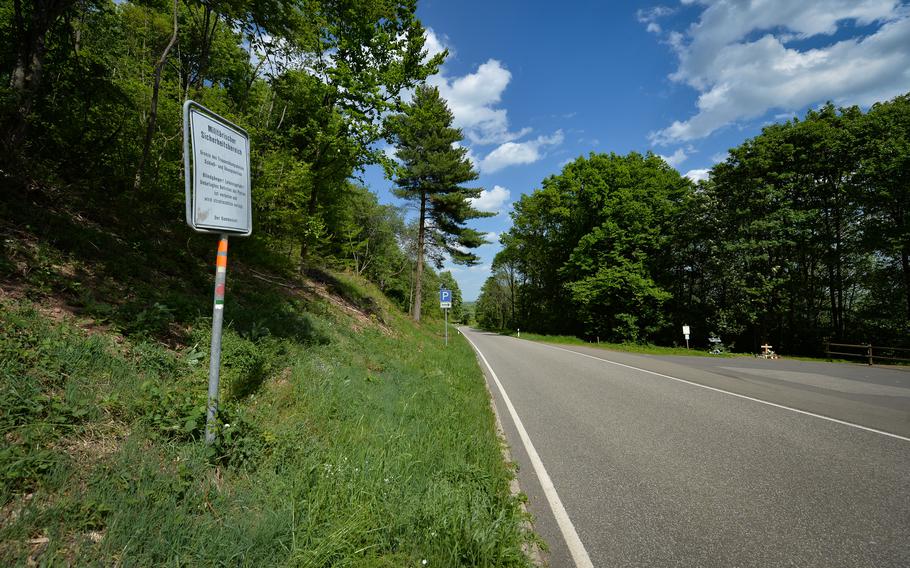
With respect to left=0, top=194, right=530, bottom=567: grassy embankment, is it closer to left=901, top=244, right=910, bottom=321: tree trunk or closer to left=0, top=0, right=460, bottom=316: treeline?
left=0, top=0, right=460, bottom=316: treeline

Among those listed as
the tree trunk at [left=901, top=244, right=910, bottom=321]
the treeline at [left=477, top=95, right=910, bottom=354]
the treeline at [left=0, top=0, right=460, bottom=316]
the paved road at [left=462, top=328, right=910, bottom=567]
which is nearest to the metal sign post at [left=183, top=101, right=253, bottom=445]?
the paved road at [left=462, top=328, right=910, bottom=567]

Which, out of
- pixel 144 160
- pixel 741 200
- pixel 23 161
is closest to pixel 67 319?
pixel 23 161

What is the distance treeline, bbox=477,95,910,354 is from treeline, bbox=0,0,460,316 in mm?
22444

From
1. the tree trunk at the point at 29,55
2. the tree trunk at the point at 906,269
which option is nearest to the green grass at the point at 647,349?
the tree trunk at the point at 906,269

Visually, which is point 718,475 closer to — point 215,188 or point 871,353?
point 215,188

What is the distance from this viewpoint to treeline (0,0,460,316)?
5.94 metres

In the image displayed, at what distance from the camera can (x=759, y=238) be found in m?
22.2

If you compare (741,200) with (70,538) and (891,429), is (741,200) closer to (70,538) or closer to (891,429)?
(891,429)

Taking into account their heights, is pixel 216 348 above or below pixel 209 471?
above

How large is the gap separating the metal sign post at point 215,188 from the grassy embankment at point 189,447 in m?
0.51

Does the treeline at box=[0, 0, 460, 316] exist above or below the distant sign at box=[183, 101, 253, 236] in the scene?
above

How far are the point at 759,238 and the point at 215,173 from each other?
2909cm

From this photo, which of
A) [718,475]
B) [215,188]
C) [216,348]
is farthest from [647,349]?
[215,188]

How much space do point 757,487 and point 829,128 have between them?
2837 cm
